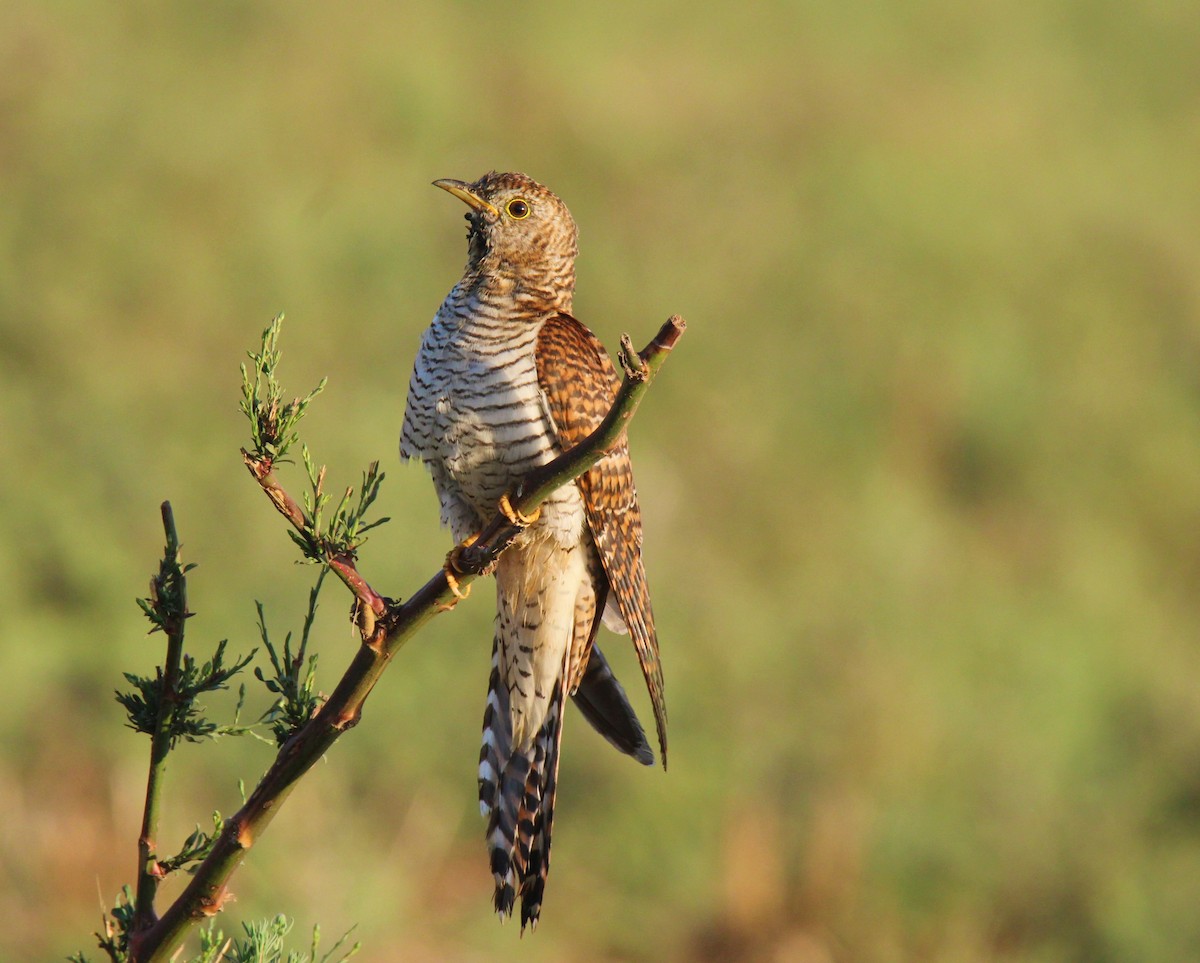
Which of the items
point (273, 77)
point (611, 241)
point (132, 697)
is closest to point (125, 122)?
point (273, 77)

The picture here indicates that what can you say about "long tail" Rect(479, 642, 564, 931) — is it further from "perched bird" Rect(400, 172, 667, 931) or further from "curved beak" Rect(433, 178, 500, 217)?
"curved beak" Rect(433, 178, 500, 217)

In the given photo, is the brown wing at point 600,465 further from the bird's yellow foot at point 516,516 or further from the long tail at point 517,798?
the bird's yellow foot at point 516,516

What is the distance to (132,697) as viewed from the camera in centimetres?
170

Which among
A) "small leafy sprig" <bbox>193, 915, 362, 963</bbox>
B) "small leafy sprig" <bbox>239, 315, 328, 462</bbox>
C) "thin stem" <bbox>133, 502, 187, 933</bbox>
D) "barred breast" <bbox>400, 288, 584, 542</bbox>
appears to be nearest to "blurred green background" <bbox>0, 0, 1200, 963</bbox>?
"barred breast" <bbox>400, 288, 584, 542</bbox>

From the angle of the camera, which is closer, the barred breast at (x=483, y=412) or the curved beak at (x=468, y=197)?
the barred breast at (x=483, y=412)

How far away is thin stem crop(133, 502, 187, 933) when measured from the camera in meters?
1.53

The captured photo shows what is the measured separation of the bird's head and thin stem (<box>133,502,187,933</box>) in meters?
1.71

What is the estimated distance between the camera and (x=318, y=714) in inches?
60.3

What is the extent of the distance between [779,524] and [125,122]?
4.90 m

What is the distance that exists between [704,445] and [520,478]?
19.5 feet

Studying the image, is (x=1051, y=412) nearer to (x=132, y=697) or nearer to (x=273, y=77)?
(x=273, y=77)

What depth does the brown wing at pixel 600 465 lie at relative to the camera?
9.43 ft

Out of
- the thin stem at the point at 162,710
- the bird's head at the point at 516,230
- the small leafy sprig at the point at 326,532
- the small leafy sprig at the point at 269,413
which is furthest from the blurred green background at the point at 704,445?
the small leafy sprig at the point at 269,413

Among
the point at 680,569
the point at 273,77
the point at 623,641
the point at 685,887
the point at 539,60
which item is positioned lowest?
the point at 685,887
